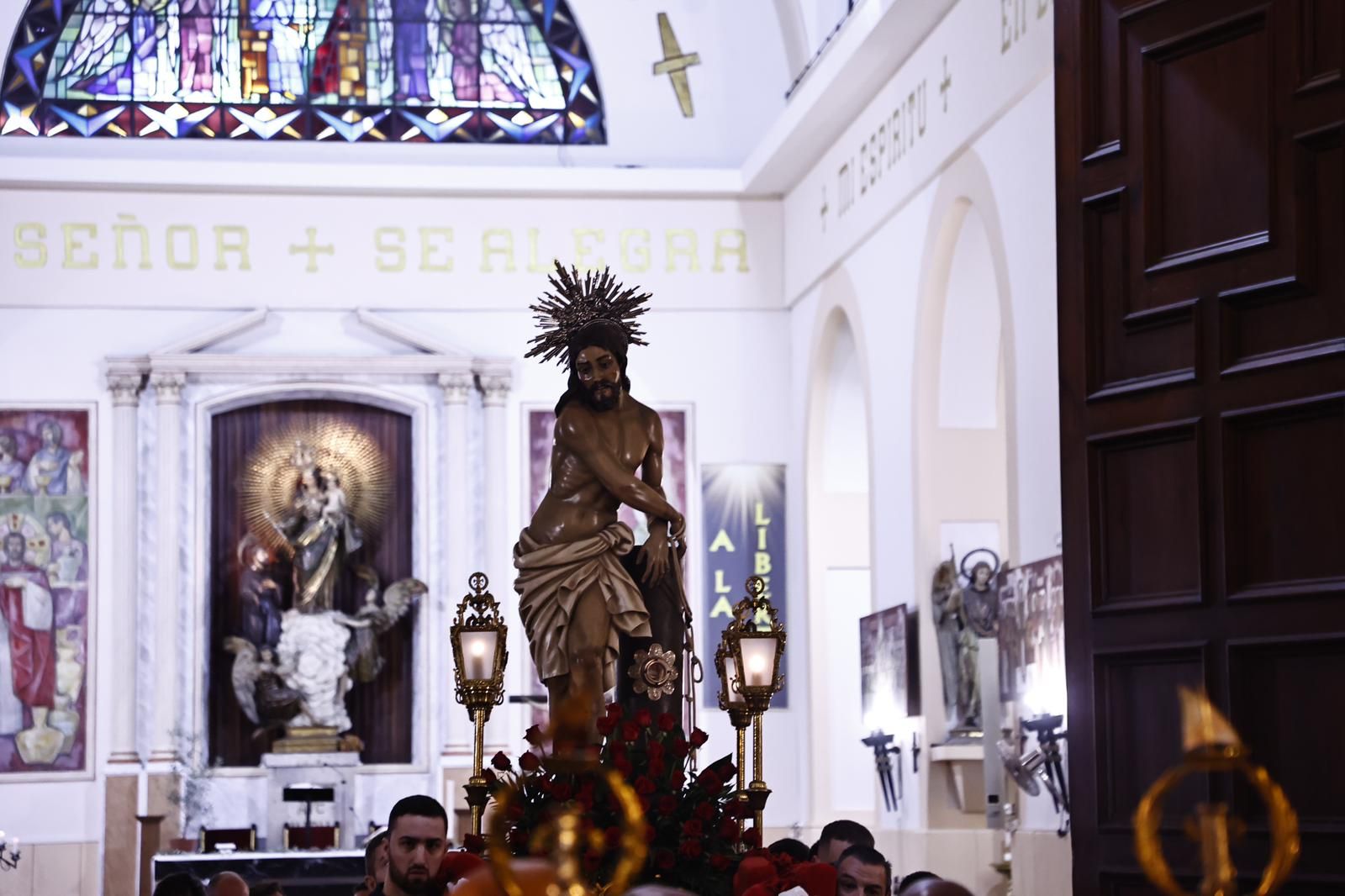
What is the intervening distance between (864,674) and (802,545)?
2.45m

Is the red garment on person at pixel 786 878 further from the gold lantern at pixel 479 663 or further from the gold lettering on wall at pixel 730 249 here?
the gold lettering on wall at pixel 730 249

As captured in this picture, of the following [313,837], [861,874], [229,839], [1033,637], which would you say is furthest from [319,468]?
[861,874]

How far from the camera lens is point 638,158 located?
19.1 m

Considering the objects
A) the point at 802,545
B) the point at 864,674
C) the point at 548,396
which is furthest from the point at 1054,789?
the point at 548,396

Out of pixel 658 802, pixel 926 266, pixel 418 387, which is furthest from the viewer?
pixel 418 387

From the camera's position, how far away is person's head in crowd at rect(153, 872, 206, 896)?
21.7 ft

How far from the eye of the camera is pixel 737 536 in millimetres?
18250

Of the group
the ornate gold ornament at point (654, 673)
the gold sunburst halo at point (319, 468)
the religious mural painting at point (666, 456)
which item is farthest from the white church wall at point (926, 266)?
the ornate gold ornament at point (654, 673)

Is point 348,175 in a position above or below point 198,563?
above

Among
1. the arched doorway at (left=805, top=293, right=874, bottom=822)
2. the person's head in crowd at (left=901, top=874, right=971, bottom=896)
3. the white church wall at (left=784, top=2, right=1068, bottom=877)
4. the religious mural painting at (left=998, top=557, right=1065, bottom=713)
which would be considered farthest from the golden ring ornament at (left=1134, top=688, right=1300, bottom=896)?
the arched doorway at (left=805, top=293, right=874, bottom=822)

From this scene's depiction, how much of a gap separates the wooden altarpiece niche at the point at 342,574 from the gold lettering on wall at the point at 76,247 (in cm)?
166

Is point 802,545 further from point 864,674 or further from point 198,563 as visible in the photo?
point 198,563

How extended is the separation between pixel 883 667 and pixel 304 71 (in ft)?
25.6

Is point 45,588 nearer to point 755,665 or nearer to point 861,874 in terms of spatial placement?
point 755,665
